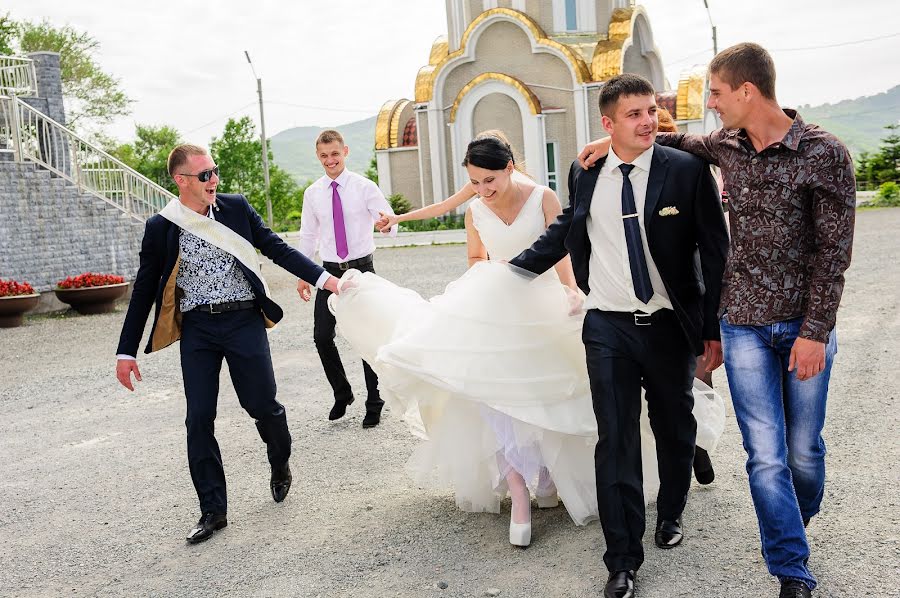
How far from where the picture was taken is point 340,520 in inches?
205

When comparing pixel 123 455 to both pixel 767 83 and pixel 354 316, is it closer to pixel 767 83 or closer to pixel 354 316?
pixel 354 316

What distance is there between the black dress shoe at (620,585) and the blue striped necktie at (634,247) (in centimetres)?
120

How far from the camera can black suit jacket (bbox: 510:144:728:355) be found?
396 centimetres

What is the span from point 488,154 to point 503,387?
128 cm

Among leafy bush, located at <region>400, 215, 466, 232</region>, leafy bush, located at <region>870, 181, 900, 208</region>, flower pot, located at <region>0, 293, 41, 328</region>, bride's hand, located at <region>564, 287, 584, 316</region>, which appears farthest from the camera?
leafy bush, located at <region>400, 215, 466, 232</region>

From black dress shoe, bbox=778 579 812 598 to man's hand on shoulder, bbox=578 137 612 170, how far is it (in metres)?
1.98

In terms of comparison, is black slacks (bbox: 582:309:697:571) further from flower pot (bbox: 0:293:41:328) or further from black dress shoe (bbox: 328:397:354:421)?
flower pot (bbox: 0:293:41:328)

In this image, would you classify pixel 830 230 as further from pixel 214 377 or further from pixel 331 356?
pixel 331 356

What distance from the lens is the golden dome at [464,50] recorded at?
101 feet

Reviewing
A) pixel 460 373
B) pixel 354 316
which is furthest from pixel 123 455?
pixel 460 373

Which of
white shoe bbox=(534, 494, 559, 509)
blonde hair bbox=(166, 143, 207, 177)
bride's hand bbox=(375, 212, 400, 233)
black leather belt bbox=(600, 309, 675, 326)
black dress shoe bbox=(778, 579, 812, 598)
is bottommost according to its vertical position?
white shoe bbox=(534, 494, 559, 509)

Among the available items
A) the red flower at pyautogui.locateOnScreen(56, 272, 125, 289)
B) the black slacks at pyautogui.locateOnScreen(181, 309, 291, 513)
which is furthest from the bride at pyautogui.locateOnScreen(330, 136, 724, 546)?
the red flower at pyautogui.locateOnScreen(56, 272, 125, 289)

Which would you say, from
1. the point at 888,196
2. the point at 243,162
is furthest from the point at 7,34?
the point at 888,196

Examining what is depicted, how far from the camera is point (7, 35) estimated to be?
129ft
